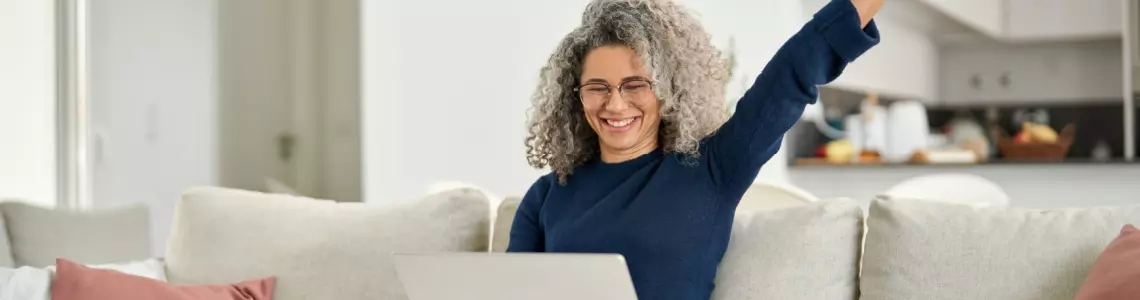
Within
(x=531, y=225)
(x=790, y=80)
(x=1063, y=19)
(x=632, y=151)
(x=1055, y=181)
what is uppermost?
(x=1063, y=19)

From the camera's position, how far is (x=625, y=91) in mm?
1798

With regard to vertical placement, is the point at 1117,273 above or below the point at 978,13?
below

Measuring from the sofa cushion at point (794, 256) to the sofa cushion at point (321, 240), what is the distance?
1.78ft

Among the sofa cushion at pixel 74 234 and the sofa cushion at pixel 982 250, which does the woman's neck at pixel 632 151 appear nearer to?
the sofa cushion at pixel 982 250

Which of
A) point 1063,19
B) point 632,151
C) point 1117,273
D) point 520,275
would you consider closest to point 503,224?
point 632,151

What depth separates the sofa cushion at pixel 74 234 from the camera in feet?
10.1

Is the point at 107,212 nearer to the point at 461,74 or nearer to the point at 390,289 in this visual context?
the point at 461,74

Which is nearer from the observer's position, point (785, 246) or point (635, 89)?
point (635, 89)

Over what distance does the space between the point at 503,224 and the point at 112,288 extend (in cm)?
67

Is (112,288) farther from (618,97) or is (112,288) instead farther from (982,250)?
(982,250)

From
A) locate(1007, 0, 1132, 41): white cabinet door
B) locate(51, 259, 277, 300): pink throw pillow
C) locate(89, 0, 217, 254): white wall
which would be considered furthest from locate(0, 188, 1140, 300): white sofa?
locate(1007, 0, 1132, 41): white cabinet door

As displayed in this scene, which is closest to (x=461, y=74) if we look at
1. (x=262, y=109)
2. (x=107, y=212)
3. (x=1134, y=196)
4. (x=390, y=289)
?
(x=262, y=109)

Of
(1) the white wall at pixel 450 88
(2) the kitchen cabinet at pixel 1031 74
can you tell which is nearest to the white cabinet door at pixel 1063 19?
(2) the kitchen cabinet at pixel 1031 74

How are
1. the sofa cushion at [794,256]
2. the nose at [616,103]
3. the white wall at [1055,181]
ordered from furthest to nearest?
the white wall at [1055,181] < the sofa cushion at [794,256] < the nose at [616,103]
